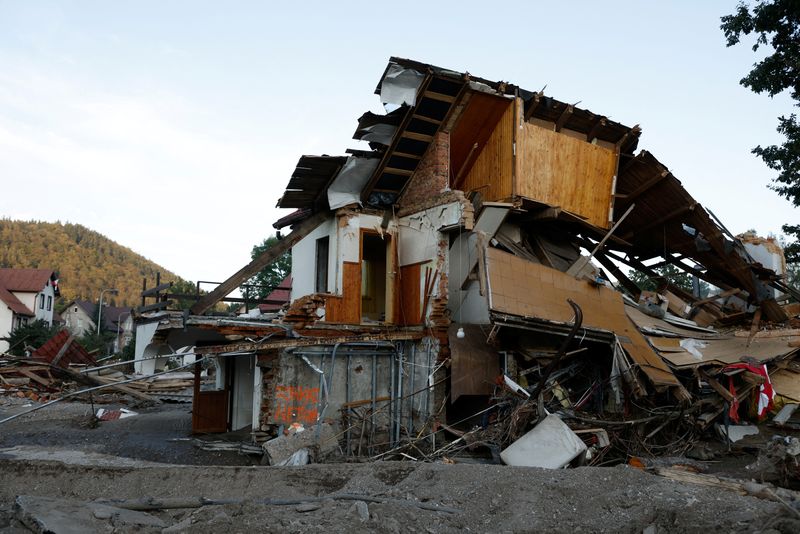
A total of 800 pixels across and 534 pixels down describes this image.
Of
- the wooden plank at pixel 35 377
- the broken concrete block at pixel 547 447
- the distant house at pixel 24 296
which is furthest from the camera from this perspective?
the distant house at pixel 24 296

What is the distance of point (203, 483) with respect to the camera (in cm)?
838

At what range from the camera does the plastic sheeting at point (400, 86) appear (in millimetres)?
13227

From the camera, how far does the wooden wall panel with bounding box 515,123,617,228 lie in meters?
15.0

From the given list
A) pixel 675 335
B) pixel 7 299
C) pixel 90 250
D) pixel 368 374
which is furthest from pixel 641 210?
pixel 90 250

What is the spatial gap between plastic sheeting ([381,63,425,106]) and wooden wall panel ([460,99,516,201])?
2.68 m

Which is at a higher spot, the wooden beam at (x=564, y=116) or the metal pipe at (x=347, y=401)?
the wooden beam at (x=564, y=116)

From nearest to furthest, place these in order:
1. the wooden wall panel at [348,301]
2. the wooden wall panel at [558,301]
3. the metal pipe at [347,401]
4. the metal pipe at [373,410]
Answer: the metal pipe at [347,401], the wooden wall panel at [558,301], the metal pipe at [373,410], the wooden wall panel at [348,301]

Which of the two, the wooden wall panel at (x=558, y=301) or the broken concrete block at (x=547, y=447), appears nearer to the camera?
the broken concrete block at (x=547, y=447)

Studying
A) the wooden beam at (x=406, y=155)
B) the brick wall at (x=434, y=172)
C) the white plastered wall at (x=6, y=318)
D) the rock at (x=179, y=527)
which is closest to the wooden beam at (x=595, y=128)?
the brick wall at (x=434, y=172)

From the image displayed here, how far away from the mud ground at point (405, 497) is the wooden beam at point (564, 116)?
33.2 feet

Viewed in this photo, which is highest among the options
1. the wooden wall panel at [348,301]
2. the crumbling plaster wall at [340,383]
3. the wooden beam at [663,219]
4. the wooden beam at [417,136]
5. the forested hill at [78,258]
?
the forested hill at [78,258]

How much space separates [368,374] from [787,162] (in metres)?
12.0

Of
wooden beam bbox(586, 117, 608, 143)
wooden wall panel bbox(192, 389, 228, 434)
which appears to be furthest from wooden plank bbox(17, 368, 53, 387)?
wooden beam bbox(586, 117, 608, 143)

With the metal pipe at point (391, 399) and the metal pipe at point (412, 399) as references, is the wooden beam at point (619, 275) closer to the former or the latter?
the metal pipe at point (412, 399)
